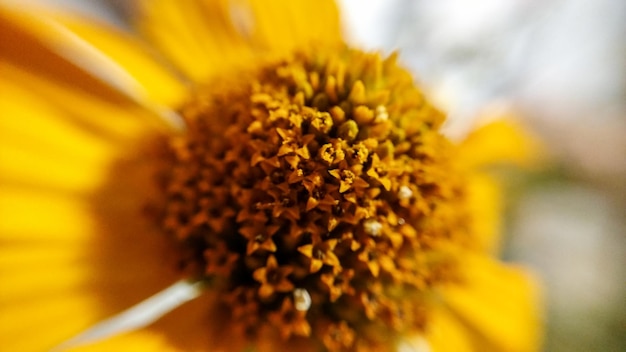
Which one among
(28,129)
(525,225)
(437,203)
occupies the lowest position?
(28,129)

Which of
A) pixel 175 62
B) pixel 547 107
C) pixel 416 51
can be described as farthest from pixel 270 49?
pixel 547 107

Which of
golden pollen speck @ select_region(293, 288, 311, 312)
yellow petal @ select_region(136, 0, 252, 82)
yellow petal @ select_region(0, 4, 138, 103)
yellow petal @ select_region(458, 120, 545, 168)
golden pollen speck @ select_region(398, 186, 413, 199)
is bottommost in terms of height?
golden pollen speck @ select_region(293, 288, 311, 312)

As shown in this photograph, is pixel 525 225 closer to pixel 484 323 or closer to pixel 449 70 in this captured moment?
pixel 449 70

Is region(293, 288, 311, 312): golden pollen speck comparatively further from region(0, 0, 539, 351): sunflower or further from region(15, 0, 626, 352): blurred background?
region(15, 0, 626, 352): blurred background

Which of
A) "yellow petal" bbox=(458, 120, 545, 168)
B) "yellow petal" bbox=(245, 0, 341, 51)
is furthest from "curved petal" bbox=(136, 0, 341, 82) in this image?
"yellow petal" bbox=(458, 120, 545, 168)

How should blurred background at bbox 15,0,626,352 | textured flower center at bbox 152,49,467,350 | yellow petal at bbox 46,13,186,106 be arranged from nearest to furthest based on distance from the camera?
textured flower center at bbox 152,49,467,350 → yellow petal at bbox 46,13,186,106 → blurred background at bbox 15,0,626,352

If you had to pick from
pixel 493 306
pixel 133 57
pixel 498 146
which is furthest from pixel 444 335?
pixel 133 57
